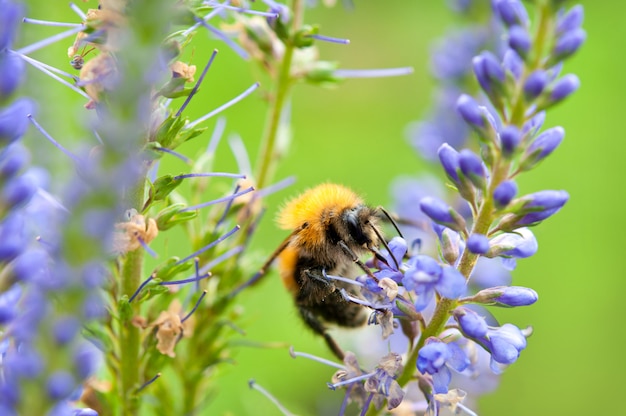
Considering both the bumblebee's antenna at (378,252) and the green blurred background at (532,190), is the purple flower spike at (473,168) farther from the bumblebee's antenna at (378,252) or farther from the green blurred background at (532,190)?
the green blurred background at (532,190)

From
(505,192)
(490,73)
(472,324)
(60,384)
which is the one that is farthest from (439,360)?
(60,384)

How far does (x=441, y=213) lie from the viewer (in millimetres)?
1805

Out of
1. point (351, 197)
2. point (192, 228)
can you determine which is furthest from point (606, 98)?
point (192, 228)

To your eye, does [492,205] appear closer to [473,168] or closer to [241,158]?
[473,168]

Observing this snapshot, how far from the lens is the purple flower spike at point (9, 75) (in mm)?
1442

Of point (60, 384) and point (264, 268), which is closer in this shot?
point (60, 384)

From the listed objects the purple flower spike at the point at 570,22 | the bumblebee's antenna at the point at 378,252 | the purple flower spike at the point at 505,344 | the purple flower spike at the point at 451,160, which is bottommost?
the bumblebee's antenna at the point at 378,252

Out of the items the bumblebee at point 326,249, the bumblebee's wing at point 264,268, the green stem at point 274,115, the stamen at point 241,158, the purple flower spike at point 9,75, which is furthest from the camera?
the stamen at point 241,158

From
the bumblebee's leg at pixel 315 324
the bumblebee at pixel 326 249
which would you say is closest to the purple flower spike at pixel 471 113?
the bumblebee at pixel 326 249

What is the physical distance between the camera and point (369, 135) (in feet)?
18.4

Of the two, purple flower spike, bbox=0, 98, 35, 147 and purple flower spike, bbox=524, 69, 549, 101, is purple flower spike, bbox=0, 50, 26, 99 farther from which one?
purple flower spike, bbox=524, 69, 549, 101

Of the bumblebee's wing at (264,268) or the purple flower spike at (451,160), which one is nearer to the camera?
the purple flower spike at (451,160)

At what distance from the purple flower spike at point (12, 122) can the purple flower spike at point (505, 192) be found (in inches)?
35.8

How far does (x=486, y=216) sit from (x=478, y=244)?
4.2 inches
